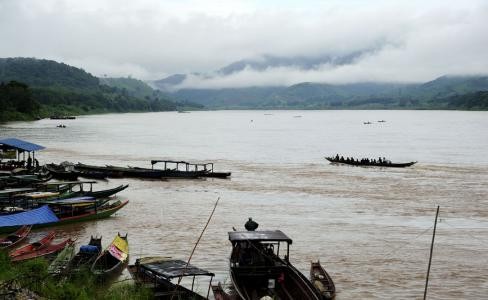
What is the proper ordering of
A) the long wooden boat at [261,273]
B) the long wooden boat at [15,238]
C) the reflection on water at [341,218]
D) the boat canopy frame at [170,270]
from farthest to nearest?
the reflection on water at [341,218] → the long wooden boat at [15,238] → the long wooden boat at [261,273] → the boat canopy frame at [170,270]

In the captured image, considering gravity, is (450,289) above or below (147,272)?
below

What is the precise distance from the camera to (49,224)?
111ft

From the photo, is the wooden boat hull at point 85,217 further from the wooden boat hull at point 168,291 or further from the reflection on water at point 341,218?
the wooden boat hull at point 168,291

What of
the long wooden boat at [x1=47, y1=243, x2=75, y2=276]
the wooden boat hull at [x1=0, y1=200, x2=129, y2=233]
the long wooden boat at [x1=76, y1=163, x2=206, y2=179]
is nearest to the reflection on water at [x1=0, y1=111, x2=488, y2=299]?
the wooden boat hull at [x1=0, y1=200, x2=129, y2=233]

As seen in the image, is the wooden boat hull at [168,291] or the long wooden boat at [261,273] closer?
the wooden boat hull at [168,291]

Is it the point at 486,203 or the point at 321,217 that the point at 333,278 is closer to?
the point at 321,217

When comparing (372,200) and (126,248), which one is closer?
(126,248)

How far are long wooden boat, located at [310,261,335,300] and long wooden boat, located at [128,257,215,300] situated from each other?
16.7 ft

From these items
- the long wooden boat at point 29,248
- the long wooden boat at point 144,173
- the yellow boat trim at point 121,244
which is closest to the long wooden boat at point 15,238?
the long wooden boat at point 29,248

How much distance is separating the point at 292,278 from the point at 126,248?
10237 millimetres

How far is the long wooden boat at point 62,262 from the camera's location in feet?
69.3

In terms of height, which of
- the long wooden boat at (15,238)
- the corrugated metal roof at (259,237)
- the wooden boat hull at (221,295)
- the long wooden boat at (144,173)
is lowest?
the long wooden boat at (144,173)

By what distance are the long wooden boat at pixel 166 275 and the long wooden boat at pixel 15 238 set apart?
812 cm

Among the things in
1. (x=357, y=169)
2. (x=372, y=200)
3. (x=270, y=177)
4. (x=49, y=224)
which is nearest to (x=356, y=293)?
(x=49, y=224)
